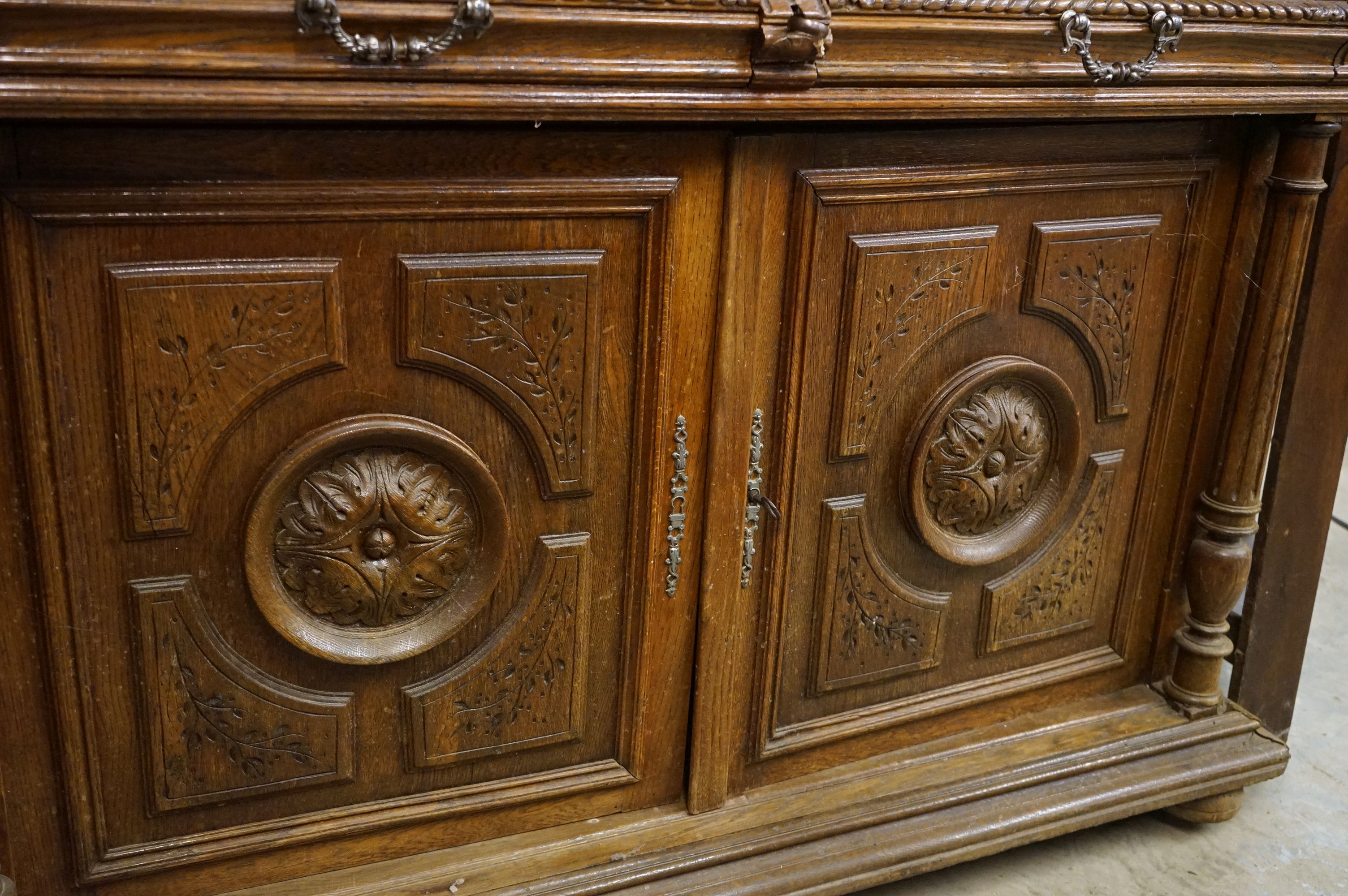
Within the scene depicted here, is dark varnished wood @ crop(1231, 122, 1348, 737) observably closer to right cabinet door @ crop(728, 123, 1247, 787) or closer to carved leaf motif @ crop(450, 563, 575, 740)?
right cabinet door @ crop(728, 123, 1247, 787)

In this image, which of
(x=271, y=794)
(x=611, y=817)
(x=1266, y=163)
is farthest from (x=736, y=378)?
(x=1266, y=163)

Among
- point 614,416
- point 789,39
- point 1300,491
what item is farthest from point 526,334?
point 1300,491

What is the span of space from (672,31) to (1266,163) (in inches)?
38.5

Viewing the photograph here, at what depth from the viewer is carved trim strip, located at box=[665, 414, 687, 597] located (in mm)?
1582

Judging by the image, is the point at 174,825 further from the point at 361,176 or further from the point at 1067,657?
the point at 1067,657

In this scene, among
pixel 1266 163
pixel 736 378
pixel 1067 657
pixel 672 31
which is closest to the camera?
pixel 672 31

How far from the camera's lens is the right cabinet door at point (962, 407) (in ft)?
5.25

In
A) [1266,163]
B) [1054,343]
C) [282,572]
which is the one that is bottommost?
[282,572]

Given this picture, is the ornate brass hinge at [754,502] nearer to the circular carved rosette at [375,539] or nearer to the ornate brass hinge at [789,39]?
the circular carved rosette at [375,539]

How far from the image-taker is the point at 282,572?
1459 mm

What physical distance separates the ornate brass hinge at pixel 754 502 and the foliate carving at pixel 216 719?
0.50 metres

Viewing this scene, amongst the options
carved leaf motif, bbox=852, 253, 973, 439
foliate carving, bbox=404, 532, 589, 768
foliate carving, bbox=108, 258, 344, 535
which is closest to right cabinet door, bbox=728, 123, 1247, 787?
carved leaf motif, bbox=852, 253, 973, 439

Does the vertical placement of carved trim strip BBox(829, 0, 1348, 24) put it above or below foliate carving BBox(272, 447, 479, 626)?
above

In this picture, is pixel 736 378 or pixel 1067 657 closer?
pixel 736 378
